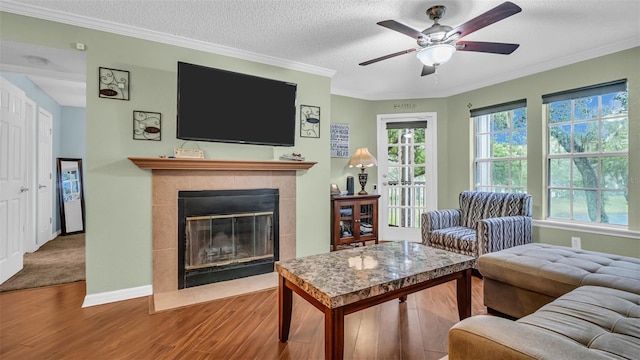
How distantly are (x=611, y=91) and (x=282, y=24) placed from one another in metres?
3.33

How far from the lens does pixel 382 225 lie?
475 cm

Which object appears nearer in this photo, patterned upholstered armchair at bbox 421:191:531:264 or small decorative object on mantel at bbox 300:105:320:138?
patterned upholstered armchair at bbox 421:191:531:264

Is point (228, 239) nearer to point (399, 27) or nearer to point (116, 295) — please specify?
point (116, 295)

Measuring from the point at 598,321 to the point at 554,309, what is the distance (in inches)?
6.2

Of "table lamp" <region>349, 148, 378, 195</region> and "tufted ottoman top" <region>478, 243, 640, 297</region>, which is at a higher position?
"table lamp" <region>349, 148, 378, 195</region>

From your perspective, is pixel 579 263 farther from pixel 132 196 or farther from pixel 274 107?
pixel 132 196

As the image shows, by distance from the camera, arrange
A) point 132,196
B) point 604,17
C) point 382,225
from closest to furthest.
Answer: point 604,17, point 132,196, point 382,225

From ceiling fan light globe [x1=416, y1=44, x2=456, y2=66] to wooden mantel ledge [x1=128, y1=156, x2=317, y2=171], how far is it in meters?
1.59

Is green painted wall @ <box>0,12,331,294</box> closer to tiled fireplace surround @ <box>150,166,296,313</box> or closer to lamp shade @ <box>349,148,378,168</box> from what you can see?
tiled fireplace surround @ <box>150,166,296,313</box>

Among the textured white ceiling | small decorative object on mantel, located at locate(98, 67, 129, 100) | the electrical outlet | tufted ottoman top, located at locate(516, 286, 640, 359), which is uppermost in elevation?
the textured white ceiling

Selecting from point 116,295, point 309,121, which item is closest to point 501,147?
point 309,121

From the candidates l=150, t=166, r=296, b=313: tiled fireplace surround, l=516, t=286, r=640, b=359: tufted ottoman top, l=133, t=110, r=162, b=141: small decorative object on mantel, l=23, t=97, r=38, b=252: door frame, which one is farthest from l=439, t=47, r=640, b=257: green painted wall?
l=23, t=97, r=38, b=252: door frame

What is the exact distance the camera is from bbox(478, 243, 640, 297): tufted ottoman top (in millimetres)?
1702

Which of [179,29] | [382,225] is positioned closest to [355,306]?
[179,29]
